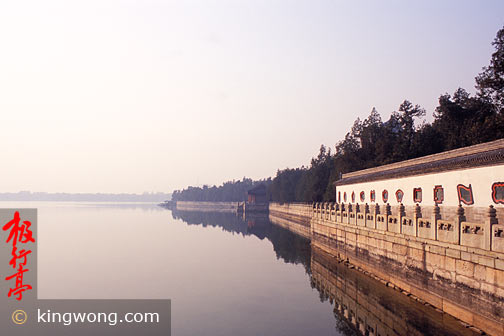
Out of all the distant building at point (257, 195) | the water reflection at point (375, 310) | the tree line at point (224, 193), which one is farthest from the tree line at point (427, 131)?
the tree line at point (224, 193)

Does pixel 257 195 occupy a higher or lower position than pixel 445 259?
higher

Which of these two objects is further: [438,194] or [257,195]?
[257,195]

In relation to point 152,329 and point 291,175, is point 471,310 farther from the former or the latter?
point 291,175

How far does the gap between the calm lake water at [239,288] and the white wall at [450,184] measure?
16.0 feet

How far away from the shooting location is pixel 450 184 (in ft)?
64.6

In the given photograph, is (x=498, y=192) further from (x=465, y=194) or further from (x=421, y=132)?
(x=421, y=132)

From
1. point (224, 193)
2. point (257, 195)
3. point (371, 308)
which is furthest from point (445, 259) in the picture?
point (224, 193)

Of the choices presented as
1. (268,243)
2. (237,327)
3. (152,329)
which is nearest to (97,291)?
(152,329)

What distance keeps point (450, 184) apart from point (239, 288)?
11.1 m

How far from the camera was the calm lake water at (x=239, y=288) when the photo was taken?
612 inches

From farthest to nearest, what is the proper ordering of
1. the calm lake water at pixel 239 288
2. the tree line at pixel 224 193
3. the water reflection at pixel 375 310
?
the tree line at pixel 224 193 → the calm lake water at pixel 239 288 → the water reflection at pixel 375 310

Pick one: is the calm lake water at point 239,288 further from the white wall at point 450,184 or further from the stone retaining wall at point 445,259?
the white wall at point 450,184

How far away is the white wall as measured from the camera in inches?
658

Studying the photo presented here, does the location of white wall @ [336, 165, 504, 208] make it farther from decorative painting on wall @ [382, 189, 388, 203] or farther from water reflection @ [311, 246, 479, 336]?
water reflection @ [311, 246, 479, 336]
